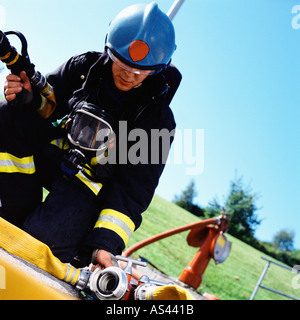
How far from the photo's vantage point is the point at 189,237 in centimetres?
443

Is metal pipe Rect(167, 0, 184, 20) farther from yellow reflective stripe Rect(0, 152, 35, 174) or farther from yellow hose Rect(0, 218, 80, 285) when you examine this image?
yellow hose Rect(0, 218, 80, 285)

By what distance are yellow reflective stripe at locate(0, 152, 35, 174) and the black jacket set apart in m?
0.31

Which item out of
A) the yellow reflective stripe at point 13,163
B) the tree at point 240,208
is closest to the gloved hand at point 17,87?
the yellow reflective stripe at point 13,163

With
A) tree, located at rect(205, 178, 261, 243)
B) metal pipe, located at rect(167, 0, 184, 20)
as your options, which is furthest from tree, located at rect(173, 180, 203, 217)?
metal pipe, located at rect(167, 0, 184, 20)

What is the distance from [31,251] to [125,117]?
3.56 feet

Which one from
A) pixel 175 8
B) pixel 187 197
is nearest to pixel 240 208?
pixel 187 197

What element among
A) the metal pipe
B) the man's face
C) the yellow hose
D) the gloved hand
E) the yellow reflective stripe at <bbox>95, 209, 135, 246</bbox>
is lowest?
the yellow hose

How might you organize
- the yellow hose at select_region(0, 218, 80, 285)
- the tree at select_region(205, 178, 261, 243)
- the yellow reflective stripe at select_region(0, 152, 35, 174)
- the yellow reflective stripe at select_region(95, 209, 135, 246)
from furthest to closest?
the tree at select_region(205, 178, 261, 243), the yellow reflective stripe at select_region(0, 152, 35, 174), the yellow reflective stripe at select_region(95, 209, 135, 246), the yellow hose at select_region(0, 218, 80, 285)

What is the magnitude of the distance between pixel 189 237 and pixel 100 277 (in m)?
3.29

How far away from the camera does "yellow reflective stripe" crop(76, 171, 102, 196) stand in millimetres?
1958

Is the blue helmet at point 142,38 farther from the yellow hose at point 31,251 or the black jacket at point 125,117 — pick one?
the yellow hose at point 31,251
